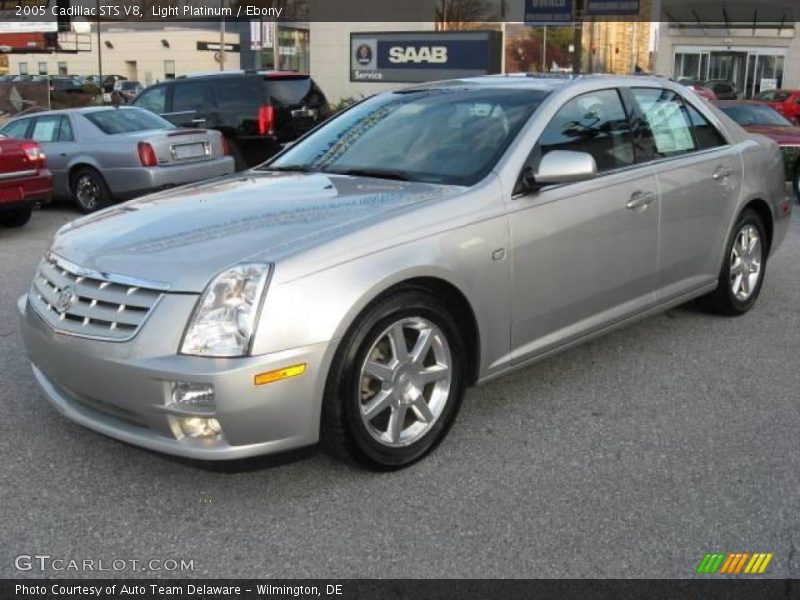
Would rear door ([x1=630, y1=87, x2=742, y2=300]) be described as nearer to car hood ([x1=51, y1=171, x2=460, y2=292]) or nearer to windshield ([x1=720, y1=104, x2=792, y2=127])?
car hood ([x1=51, y1=171, x2=460, y2=292])

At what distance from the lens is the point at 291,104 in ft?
43.3

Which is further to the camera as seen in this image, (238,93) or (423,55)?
(423,55)

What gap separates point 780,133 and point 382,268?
37.0ft

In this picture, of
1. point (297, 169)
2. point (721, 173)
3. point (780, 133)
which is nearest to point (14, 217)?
point (297, 169)

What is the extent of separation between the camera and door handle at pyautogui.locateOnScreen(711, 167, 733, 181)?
521 centimetres

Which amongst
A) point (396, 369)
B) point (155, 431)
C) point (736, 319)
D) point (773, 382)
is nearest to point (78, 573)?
point (155, 431)

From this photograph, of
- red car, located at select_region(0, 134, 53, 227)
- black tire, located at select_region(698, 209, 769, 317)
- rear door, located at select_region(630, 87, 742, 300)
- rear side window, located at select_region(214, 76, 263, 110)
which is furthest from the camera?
rear side window, located at select_region(214, 76, 263, 110)

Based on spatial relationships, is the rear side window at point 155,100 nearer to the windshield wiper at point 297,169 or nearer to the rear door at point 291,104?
the rear door at point 291,104

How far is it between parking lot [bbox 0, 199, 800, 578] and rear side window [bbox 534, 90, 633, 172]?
1.19 metres

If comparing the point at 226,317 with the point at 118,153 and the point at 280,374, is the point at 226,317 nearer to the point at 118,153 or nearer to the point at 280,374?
the point at 280,374

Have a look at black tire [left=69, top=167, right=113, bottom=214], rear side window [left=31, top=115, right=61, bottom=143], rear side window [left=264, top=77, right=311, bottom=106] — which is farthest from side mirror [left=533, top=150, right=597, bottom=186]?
rear side window [left=264, top=77, right=311, bottom=106]

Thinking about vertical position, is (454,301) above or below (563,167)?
below
